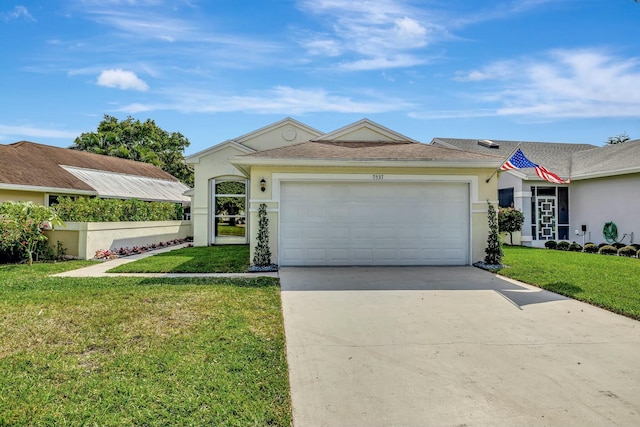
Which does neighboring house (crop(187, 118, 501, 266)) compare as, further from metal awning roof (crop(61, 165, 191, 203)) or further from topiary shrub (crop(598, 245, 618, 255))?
metal awning roof (crop(61, 165, 191, 203))

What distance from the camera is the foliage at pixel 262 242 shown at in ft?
30.5

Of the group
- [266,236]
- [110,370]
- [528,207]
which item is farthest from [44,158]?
[528,207]

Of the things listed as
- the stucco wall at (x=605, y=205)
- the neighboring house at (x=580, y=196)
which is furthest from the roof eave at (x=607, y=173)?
the stucco wall at (x=605, y=205)

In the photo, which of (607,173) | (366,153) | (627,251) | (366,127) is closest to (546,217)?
(607,173)

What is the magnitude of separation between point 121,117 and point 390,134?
110 ft

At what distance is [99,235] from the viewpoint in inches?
471

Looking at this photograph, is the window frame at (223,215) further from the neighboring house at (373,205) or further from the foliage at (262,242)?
the foliage at (262,242)

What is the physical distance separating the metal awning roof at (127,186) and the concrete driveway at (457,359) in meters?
15.8

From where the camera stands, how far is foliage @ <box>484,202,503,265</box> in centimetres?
955

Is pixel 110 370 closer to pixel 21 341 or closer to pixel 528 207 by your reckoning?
pixel 21 341

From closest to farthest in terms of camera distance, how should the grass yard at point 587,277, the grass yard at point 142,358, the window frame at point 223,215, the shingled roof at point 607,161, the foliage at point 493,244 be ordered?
the grass yard at point 142,358
the grass yard at point 587,277
the foliage at point 493,244
the shingled roof at point 607,161
the window frame at point 223,215

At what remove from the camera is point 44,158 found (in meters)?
18.8

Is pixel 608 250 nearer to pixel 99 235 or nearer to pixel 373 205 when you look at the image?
pixel 373 205

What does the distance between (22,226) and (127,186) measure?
1231cm
